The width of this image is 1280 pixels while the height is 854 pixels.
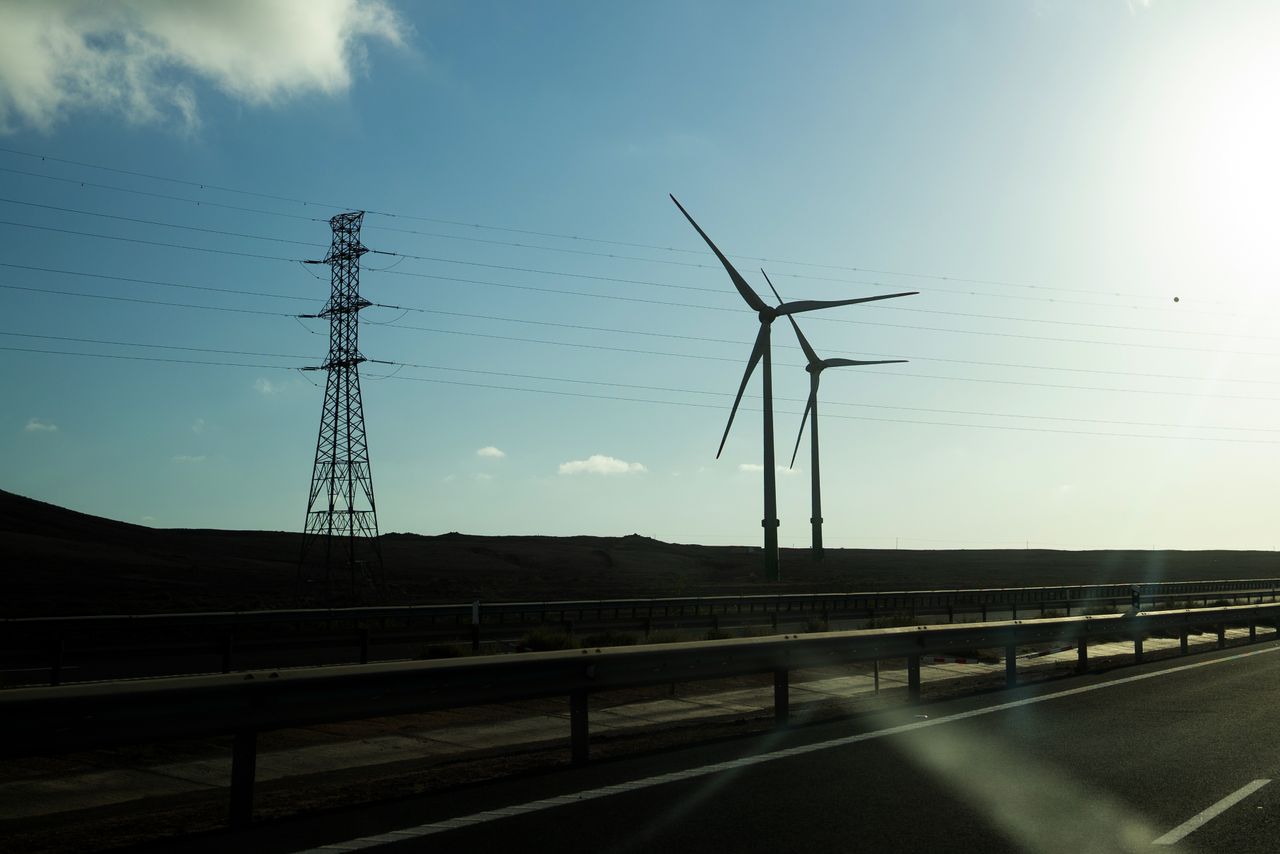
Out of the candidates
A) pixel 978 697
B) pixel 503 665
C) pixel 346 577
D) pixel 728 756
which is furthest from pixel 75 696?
pixel 346 577

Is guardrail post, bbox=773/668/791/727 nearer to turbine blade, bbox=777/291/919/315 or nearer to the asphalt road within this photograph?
the asphalt road

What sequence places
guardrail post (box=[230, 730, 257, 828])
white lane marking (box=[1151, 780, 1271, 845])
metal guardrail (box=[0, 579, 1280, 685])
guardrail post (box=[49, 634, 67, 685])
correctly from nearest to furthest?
1. white lane marking (box=[1151, 780, 1271, 845])
2. guardrail post (box=[230, 730, 257, 828])
3. guardrail post (box=[49, 634, 67, 685])
4. metal guardrail (box=[0, 579, 1280, 685])

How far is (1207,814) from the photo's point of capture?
732 cm

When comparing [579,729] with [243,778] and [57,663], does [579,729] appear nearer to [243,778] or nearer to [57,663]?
[243,778]

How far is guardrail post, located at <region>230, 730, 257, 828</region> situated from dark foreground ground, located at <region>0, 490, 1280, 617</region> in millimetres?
37663

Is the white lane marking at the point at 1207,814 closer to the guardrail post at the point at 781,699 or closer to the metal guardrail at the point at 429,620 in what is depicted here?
the guardrail post at the point at 781,699

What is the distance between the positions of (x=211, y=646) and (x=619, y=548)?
10473 centimetres

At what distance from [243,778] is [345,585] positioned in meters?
59.9

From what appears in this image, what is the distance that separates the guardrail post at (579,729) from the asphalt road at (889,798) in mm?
221

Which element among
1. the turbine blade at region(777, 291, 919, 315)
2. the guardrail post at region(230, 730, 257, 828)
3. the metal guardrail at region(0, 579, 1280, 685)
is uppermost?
the turbine blade at region(777, 291, 919, 315)

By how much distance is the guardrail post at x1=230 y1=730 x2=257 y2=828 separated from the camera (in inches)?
276

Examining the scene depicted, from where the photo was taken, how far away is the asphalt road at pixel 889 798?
656 centimetres

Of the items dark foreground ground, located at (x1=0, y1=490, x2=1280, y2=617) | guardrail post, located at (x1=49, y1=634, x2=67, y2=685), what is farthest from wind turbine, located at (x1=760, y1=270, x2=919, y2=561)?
guardrail post, located at (x1=49, y1=634, x2=67, y2=685)

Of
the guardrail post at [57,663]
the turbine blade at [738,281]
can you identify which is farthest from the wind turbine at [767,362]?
the guardrail post at [57,663]
